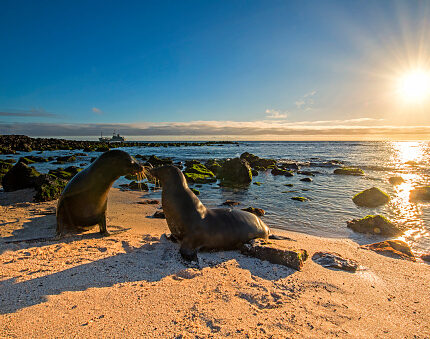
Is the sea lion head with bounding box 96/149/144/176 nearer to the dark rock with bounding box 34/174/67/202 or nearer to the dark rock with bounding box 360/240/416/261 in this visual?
the dark rock with bounding box 34/174/67/202

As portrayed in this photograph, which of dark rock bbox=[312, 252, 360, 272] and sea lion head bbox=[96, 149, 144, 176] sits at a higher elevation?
sea lion head bbox=[96, 149, 144, 176]

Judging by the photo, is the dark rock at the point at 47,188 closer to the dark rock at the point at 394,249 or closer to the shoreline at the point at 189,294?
the shoreline at the point at 189,294

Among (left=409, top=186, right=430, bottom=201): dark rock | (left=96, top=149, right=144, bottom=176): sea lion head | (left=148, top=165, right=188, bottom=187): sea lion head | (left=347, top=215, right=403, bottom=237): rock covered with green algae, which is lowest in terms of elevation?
(left=409, top=186, right=430, bottom=201): dark rock

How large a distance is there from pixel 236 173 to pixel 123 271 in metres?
14.5

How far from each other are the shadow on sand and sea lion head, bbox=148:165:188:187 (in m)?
1.28

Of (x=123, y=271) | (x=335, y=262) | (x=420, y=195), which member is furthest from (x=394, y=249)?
(x=420, y=195)

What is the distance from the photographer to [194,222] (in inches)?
197

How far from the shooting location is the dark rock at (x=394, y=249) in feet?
18.5

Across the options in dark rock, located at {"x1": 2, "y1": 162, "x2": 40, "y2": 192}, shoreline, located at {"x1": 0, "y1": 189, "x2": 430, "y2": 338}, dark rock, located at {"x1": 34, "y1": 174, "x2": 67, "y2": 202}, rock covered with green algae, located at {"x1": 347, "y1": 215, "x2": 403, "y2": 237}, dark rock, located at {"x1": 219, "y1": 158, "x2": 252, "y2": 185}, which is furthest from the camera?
dark rock, located at {"x1": 219, "y1": 158, "x2": 252, "y2": 185}

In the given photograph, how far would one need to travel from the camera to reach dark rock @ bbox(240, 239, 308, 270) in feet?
14.9

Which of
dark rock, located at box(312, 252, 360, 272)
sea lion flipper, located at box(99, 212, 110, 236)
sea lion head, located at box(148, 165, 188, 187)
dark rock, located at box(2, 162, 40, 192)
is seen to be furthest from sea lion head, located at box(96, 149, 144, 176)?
dark rock, located at box(2, 162, 40, 192)

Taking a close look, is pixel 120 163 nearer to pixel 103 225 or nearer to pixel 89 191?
pixel 89 191


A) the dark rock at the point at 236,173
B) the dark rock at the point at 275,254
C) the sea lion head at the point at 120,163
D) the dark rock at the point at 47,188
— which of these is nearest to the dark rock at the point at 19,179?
the dark rock at the point at 47,188

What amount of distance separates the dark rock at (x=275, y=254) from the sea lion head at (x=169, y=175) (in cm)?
182
